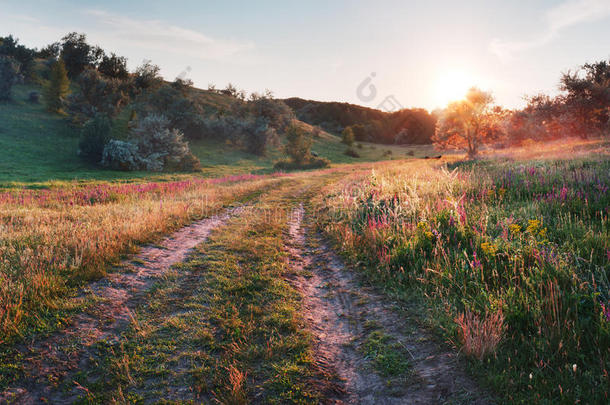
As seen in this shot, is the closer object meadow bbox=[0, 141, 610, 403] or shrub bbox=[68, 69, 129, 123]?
meadow bbox=[0, 141, 610, 403]

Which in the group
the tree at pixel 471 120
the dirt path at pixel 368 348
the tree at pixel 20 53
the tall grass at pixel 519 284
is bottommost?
the dirt path at pixel 368 348

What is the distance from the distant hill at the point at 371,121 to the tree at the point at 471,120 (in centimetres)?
6257

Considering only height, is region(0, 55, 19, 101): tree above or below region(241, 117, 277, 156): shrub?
above

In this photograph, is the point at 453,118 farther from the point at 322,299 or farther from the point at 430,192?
the point at 322,299

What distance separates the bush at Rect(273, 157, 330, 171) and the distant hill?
5727 cm

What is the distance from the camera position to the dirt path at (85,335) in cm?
298

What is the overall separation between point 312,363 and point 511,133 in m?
59.6

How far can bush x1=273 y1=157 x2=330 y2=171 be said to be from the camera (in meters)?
38.2

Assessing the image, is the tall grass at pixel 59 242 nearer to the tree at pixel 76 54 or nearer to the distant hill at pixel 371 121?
the tree at pixel 76 54

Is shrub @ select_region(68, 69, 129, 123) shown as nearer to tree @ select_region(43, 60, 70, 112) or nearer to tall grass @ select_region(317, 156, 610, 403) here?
tree @ select_region(43, 60, 70, 112)

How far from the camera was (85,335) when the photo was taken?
387cm

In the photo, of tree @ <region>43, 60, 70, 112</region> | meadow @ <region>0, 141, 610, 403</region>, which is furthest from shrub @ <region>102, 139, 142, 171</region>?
tree @ <region>43, 60, 70, 112</region>

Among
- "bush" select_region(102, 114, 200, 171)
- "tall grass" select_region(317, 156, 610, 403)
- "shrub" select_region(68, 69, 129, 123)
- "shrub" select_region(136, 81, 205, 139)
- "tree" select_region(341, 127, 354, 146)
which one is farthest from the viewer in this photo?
"tree" select_region(341, 127, 354, 146)

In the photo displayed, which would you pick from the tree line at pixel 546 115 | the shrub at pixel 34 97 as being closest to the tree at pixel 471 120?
the tree line at pixel 546 115
